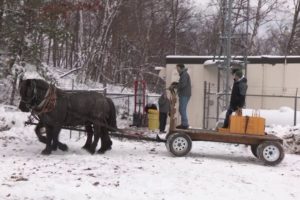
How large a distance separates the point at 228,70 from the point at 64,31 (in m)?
6.75

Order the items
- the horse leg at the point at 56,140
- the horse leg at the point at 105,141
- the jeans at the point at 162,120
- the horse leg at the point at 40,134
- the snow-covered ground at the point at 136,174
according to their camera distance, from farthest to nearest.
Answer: the jeans at the point at 162,120, the horse leg at the point at 105,141, the horse leg at the point at 40,134, the horse leg at the point at 56,140, the snow-covered ground at the point at 136,174

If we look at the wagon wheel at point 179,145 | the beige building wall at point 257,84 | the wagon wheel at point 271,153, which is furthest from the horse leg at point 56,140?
the beige building wall at point 257,84

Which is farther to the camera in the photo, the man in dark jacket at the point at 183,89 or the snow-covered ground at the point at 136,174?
the man in dark jacket at the point at 183,89

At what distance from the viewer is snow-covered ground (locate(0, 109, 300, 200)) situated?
28.5 ft

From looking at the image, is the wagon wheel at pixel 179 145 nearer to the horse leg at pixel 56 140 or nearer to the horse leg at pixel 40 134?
the horse leg at pixel 56 140

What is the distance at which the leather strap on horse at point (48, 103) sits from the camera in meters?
Answer: 11.7

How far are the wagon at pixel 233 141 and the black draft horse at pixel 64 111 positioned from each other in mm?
1458

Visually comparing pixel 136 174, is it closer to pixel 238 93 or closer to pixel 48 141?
pixel 48 141

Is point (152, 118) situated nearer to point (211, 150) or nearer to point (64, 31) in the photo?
point (64, 31)

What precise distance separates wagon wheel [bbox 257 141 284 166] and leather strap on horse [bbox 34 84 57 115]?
4583 mm

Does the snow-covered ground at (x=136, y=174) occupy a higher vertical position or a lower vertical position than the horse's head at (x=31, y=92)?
lower

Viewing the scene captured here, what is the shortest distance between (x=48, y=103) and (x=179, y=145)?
2995 millimetres

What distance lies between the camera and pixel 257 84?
23.5 metres

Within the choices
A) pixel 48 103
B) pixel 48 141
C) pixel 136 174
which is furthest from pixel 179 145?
pixel 48 103
